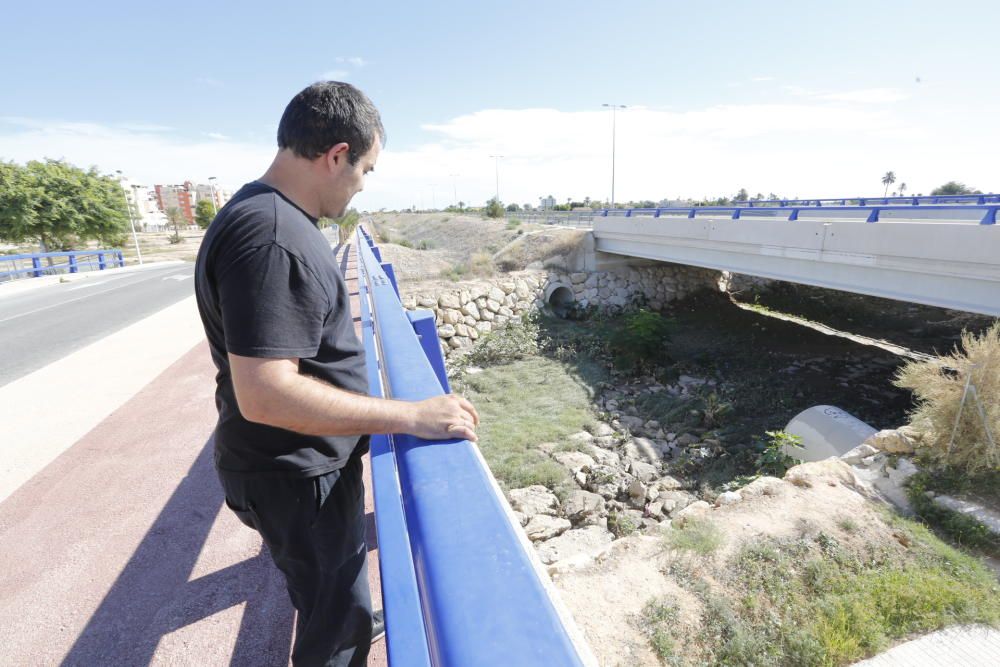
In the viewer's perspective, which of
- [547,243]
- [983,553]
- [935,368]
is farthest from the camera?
[547,243]

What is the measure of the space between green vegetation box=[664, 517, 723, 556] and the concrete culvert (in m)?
13.9

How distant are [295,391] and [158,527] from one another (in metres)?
2.52

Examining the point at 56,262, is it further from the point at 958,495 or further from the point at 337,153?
the point at 958,495

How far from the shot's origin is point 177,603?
2.38 m

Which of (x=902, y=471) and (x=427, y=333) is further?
(x=902, y=471)

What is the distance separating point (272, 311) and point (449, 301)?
13.7 metres

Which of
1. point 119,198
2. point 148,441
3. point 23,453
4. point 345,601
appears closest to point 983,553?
point 345,601

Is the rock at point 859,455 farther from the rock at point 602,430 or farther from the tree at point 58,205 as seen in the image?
the tree at point 58,205

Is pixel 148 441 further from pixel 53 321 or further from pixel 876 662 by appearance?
pixel 53 321

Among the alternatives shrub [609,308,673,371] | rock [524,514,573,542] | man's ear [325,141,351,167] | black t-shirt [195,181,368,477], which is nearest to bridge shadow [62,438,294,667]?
black t-shirt [195,181,368,477]

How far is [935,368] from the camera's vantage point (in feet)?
18.6

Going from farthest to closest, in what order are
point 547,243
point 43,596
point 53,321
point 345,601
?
Result: point 547,243 → point 53,321 → point 43,596 → point 345,601

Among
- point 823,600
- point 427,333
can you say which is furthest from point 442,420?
point 823,600

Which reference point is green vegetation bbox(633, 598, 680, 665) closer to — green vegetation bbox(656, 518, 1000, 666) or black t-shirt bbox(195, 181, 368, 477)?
green vegetation bbox(656, 518, 1000, 666)
